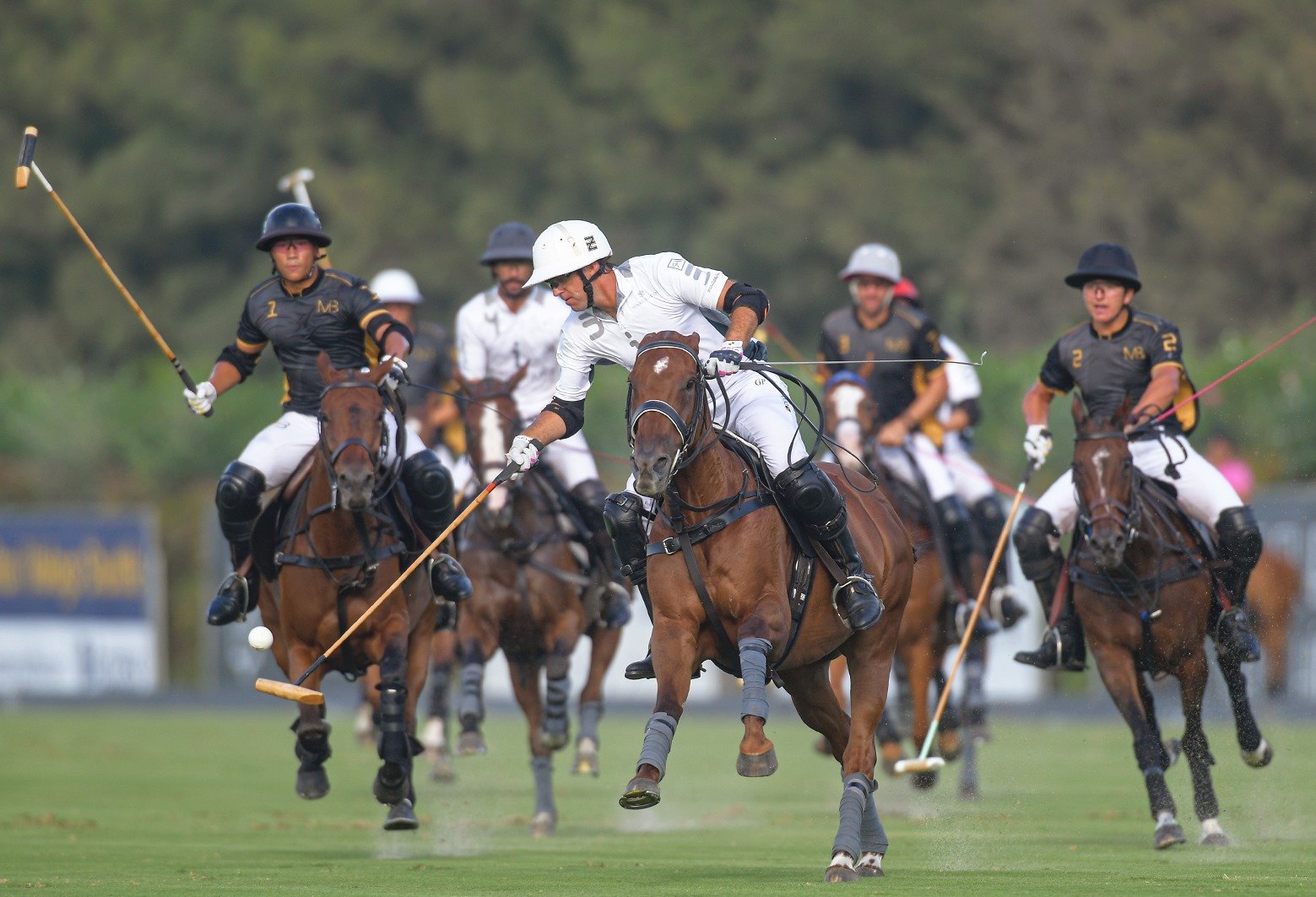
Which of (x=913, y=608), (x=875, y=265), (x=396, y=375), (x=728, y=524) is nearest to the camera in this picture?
(x=728, y=524)

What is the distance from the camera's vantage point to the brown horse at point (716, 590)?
8.50m

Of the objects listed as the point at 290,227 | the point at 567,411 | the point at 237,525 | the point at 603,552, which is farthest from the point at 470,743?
the point at 567,411

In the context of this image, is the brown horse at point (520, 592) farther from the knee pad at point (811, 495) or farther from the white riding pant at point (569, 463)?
the knee pad at point (811, 495)

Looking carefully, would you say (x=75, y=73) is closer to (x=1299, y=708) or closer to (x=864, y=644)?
(x=1299, y=708)

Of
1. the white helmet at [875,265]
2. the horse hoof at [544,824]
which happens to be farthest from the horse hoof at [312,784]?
the white helmet at [875,265]

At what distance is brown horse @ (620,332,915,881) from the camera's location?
8.50 m

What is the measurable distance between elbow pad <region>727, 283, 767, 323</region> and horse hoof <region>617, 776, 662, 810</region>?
2.14 meters

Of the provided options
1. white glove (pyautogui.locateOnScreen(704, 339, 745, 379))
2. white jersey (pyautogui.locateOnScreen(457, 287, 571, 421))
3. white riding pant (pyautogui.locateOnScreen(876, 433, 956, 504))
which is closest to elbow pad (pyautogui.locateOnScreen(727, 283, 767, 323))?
white glove (pyautogui.locateOnScreen(704, 339, 745, 379))

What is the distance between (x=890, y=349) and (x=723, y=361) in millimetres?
5452

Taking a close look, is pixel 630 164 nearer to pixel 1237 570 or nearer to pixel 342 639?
pixel 1237 570

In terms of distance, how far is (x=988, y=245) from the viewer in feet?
111

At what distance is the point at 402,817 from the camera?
10445mm

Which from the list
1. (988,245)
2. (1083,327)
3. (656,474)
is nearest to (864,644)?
(656,474)

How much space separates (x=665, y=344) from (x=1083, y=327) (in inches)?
147
